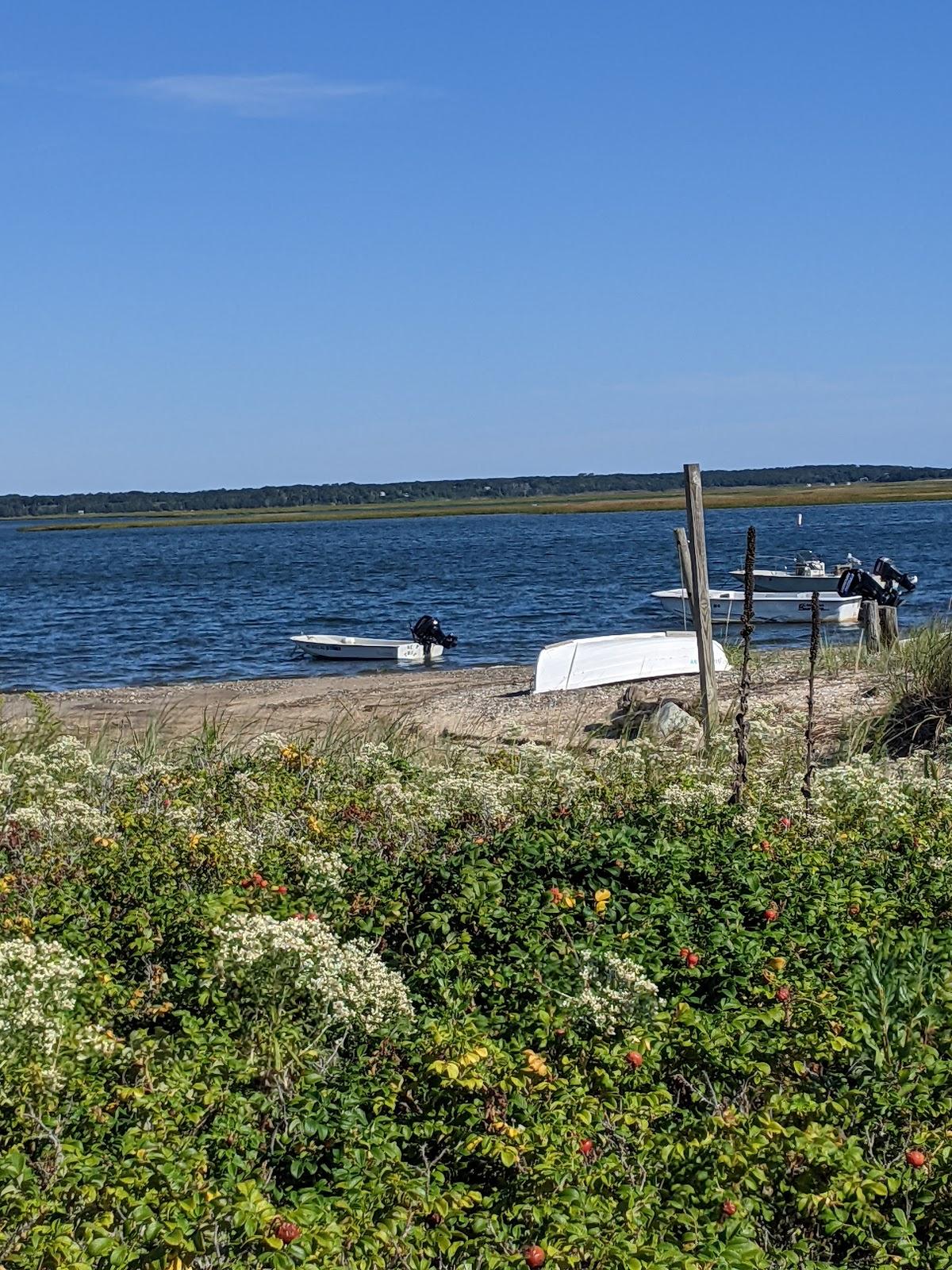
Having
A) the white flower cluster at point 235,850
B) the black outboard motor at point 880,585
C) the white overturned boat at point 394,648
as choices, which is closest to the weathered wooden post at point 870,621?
the black outboard motor at point 880,585

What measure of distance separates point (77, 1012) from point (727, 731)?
663 centimetres

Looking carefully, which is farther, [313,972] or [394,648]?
[394,648]

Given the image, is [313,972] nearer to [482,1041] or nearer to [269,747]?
[482,1041]

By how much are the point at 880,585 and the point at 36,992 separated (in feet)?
77.6

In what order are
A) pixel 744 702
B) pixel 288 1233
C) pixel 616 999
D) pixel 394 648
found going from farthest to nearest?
pixel 394 648 < pixel 744 702 < pixel 616 999 < pixel 288 1233

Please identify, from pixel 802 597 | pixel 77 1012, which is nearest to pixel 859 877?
pixel 77 1012

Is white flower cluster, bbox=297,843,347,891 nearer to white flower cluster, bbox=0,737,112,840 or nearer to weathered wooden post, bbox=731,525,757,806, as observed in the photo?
white flower cluster, bbox=0,737,112,840

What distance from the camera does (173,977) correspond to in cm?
550

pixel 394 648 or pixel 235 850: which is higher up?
pixel 235 850

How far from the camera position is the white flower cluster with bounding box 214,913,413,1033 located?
4910mm

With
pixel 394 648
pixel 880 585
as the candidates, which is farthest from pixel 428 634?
pixel 880 585

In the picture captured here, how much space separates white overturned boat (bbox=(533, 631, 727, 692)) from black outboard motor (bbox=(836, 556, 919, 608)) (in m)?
5.16


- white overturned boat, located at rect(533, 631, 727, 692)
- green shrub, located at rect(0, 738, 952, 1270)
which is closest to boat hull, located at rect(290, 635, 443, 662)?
white overturned boat, located at rect(533, 631, 727, 692)

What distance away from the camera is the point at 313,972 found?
4.97m
